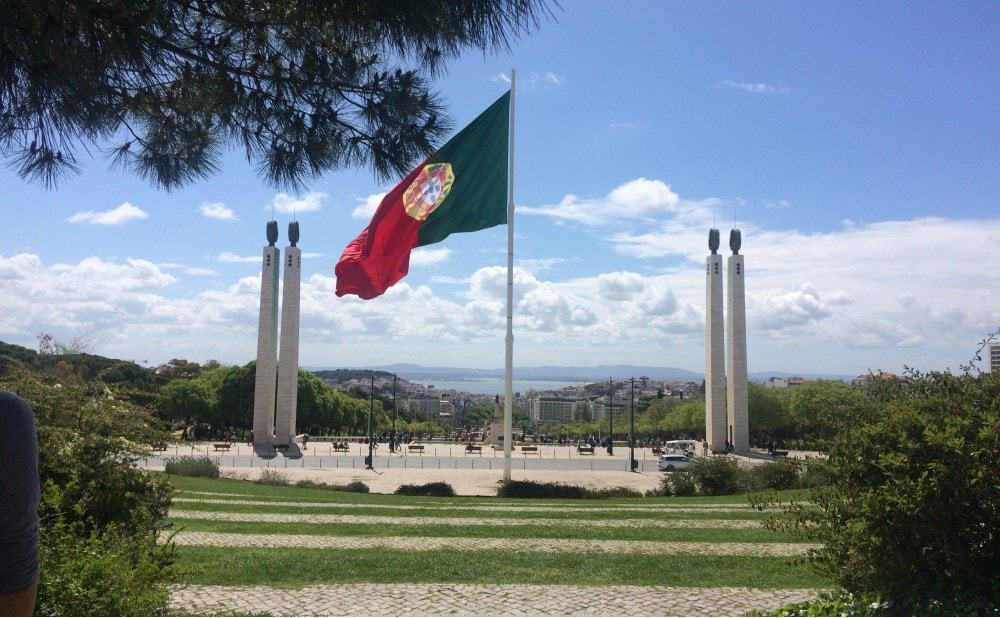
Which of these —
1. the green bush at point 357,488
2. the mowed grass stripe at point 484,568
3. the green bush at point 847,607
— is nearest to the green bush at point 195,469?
the green bush at point 357,488

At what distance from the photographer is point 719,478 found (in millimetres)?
23109

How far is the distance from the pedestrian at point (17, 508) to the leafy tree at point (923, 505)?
15.7 ft

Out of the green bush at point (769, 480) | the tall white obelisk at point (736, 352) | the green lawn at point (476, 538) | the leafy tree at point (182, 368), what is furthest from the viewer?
the leafy tree at point (182, 368)

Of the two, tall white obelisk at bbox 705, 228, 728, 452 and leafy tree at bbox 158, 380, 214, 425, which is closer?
tall white obelisk at bbox 705, 228, 728, 452

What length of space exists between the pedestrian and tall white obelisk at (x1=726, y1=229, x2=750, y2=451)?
173 feet

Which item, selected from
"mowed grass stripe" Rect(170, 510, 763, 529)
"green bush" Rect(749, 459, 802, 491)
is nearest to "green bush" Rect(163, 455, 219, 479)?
"mowed grass stripe" Rect(170, 510, 763, 529)

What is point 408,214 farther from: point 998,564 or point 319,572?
point 998,564

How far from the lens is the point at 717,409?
171 ft

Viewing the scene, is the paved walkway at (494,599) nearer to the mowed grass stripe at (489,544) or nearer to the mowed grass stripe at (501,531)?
the mowed grass stripe at (489,544)

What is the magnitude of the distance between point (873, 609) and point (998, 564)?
2.81 feet

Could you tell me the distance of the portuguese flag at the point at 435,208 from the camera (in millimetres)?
16297

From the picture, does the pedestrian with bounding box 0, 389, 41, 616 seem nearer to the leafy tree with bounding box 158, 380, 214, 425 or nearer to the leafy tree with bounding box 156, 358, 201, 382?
the leafy tree with bounding box 158, 380, 214, 425

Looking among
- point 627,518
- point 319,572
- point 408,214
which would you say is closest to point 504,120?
point 408,214

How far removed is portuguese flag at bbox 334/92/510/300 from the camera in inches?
642
